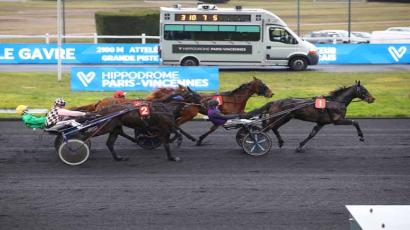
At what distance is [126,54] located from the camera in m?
32.8

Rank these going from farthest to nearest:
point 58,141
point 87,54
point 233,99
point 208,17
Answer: point 87,54 < point 208,17 < point 233,99 < point 58,141

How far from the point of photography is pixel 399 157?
1413 centimetres

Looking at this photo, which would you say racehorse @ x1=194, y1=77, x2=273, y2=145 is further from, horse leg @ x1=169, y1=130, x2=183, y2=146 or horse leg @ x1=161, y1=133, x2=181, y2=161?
horse leg @ x1=161, y1=133, x2=181, y2=161

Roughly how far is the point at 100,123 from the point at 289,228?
197 inches

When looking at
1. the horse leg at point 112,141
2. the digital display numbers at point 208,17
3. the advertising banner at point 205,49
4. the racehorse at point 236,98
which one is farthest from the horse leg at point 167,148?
the digital display numbers at point 208,17

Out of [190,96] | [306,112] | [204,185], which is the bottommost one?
[204,185]

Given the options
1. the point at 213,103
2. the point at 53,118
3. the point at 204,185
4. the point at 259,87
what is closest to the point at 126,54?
the point at 259,87

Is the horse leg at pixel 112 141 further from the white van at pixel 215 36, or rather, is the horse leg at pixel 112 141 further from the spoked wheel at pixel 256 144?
the white van at pixel 215 36

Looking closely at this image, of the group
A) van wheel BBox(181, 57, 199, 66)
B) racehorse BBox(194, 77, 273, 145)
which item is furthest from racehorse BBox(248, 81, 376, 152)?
van wheel BBox(181, 57, 199, 66)

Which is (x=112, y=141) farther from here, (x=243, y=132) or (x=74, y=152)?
(x=243, y=132)

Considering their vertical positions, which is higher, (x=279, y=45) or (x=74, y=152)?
Result: (x=279, y=45)

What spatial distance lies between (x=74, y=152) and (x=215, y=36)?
18254 millimetres

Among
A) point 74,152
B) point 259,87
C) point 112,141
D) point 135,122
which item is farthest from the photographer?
point 259,87

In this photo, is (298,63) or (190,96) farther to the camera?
(298,63)
